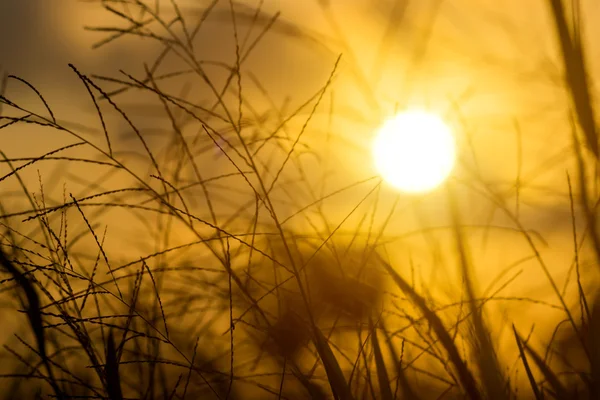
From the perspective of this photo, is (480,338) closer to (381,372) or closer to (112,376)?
(381,372)

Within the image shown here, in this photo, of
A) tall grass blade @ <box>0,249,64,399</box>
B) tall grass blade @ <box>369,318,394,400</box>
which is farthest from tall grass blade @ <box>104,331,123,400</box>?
tall grass blade @ <box>369,318,394,400</box>

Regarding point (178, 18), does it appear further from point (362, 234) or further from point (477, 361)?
point (477, 361)

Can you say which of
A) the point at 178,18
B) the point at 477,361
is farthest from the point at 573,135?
the point at 178,18

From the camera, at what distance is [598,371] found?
0.98 metres

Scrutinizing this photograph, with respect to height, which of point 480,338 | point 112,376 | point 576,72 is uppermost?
point 576,72

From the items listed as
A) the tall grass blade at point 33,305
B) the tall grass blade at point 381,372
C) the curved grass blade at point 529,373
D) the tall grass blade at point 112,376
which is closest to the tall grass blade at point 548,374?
the curved grass blade at point 529,373

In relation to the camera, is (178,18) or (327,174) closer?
(178,18)

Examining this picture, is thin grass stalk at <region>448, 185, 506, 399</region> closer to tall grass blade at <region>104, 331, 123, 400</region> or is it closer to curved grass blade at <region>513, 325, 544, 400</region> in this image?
curved grass blade at <region>513, 325, 544, 400</region>

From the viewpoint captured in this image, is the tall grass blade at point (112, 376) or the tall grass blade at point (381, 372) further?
the tall grass blade at point (381, 372)

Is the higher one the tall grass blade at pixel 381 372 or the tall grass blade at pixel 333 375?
the tall grass blade at pixel 381 372

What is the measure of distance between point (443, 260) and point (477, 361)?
346 mm

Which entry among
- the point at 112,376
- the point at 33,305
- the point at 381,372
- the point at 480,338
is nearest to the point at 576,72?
the point at 480,338

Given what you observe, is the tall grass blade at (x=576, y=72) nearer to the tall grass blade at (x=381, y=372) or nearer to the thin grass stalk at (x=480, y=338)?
the thin grass stalk at (x=480, y=338)

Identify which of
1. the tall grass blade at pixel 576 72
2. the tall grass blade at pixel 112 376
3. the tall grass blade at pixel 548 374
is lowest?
the tall grass blade at pixel 112 376
